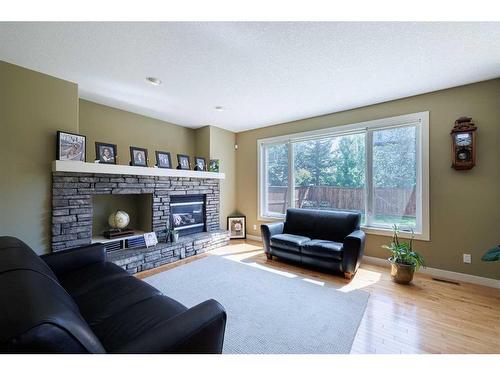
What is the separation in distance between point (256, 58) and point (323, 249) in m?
2.46

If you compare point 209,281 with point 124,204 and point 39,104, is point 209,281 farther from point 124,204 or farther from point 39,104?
point 39,104

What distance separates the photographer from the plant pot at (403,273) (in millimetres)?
2717

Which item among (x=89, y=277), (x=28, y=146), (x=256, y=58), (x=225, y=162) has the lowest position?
(x=89, y=277)

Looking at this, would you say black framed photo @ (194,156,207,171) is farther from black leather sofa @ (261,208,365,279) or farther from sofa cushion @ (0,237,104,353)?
sofa cushion @ (0,237,104,353)

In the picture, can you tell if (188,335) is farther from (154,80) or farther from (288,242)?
(154,80)

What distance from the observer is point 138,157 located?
3.51m

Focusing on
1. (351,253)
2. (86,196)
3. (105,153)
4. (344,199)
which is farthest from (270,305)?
(105,153)

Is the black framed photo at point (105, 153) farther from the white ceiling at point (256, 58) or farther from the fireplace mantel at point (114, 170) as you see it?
the white ceiling at point (256, 58)

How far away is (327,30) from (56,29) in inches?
86.6

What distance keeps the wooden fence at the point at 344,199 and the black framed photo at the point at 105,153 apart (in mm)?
2931

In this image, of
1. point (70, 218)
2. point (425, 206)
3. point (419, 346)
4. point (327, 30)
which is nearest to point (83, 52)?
point (70, 218)

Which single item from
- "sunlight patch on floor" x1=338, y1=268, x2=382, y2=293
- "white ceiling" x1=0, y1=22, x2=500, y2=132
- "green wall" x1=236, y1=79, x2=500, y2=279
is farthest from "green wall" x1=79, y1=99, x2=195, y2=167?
"green wall" x1=236, y1=79, x2=500, y2=279

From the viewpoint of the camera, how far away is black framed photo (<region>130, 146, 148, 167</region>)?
11.2ft

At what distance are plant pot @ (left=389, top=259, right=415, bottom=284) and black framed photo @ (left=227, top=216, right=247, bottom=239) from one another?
297cm
